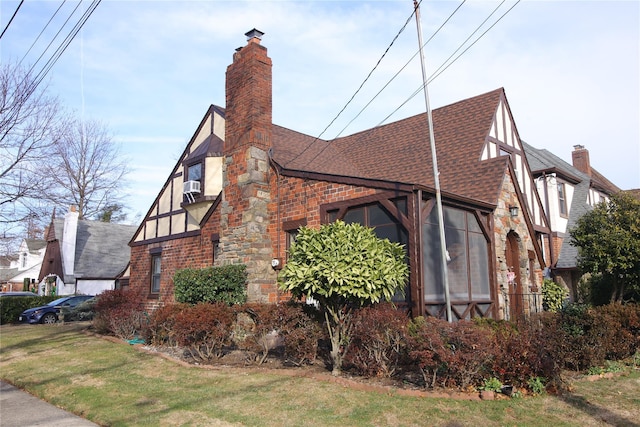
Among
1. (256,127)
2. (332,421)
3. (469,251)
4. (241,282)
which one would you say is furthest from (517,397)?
(256,127)

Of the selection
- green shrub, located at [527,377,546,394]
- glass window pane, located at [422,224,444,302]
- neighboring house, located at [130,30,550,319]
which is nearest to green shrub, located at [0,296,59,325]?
neighboring house, located at [130,30,550,319]

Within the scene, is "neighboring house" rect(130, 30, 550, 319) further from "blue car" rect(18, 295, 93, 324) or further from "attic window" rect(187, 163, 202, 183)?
"blue car" rect(18, 295, 93, 324)

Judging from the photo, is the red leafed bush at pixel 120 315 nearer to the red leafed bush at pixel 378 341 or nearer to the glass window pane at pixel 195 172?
the glass window pane at pixel 195 172

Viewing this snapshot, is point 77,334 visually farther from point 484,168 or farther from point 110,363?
point 484,168

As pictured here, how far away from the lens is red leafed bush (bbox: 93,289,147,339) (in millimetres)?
14125

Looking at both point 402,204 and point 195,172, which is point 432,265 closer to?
point 402,204

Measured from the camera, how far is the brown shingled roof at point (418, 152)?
45.3 ft

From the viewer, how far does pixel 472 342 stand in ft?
22.6

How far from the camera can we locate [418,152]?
53.1 ft

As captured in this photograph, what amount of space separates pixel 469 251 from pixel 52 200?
55.9 ft

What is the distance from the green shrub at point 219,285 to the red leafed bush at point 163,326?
47.4 inches

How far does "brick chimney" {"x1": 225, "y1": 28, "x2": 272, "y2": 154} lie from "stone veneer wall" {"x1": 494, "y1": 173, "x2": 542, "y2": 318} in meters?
7.17

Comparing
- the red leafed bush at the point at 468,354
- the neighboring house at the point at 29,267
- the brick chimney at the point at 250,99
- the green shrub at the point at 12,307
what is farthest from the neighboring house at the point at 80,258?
the red leafed bush at the point at 468,354

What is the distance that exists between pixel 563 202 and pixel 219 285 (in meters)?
16.6
